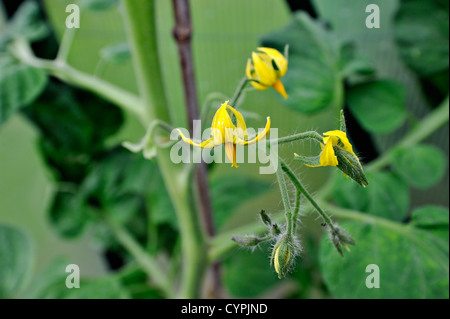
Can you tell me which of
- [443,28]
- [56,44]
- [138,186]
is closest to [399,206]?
[443,28]

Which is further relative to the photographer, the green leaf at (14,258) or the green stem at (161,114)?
the green leaf at (14,258)

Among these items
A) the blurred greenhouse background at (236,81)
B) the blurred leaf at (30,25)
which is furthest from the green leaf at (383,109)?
the blurred leaf at (30,25)

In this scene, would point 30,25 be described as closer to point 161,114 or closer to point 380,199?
point 161,114

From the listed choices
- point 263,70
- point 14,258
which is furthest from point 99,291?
point 263,70

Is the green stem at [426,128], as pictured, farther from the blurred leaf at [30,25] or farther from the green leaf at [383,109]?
the blurred leaf at [30,25]

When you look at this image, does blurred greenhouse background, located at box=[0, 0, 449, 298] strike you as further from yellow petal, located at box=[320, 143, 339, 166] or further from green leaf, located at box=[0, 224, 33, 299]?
yellow petal, located at box=[320, 143, 339, 166]

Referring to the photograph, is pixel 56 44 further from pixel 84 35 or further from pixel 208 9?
pixel 208 9

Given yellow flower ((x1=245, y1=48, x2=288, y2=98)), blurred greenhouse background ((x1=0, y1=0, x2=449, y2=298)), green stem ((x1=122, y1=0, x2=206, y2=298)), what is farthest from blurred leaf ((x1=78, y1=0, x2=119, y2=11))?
yellow flower ((x1=245, y1=48, x2=288, y2=98))
